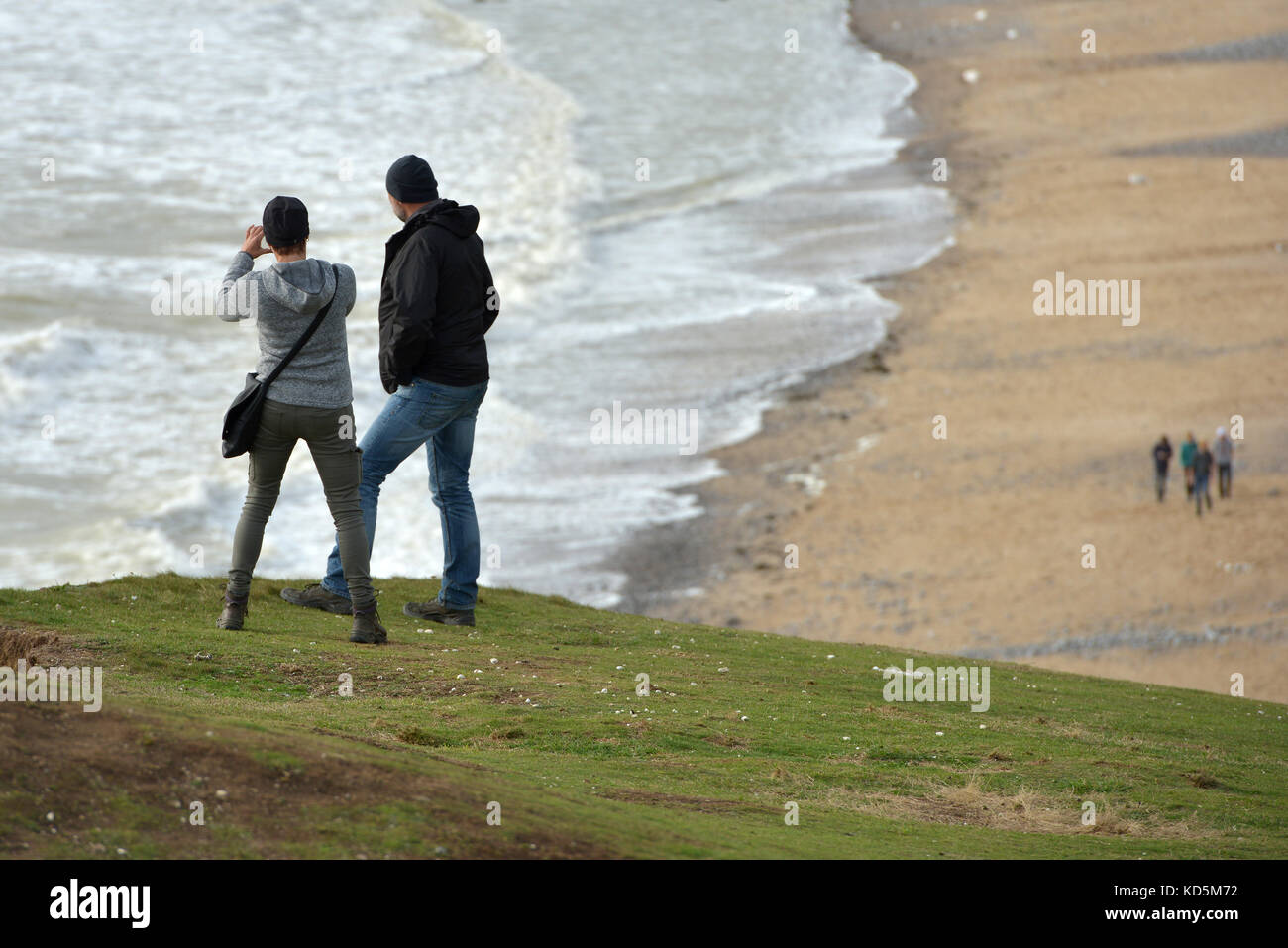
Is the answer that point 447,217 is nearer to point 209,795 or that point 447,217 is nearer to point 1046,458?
point 209,795

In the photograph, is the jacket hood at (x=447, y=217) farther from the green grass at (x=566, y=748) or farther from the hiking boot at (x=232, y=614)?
the green grass at (x=566, y=748)

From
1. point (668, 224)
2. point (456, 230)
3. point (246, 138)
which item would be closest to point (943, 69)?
point (668, 224)

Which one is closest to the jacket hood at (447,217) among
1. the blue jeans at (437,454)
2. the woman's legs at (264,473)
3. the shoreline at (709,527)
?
the blue jeans at (437,454)

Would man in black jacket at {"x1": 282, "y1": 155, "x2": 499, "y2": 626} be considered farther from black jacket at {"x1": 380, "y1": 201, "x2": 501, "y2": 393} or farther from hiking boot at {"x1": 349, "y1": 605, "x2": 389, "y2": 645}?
hiking boot at {"x1": 349, "y1": 605, "x2": 389, "y2": 645}

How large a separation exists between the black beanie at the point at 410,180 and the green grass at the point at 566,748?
310cm

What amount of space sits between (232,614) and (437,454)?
184cm

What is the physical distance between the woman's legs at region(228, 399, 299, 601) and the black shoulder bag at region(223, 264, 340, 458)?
0.07 meters

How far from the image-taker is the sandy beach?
74.9 ft

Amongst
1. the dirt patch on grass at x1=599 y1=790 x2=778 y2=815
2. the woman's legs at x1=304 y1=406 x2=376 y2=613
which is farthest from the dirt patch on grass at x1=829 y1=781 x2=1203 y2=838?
the woman's legs at x1=304 y1=406 x2=376 y2=613

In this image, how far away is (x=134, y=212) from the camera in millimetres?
43875

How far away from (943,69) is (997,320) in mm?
37634

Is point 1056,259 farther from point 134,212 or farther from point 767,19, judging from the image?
point 767,19

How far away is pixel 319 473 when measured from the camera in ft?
30.0

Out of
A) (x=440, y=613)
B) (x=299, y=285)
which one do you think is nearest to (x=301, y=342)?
(x=299, y=285)
